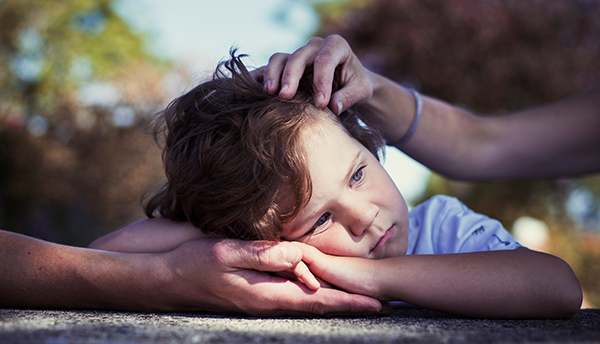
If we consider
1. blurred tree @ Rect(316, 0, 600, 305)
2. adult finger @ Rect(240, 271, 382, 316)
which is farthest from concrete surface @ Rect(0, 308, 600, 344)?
blurred tree @ Rect(316, 0, 600, 305)

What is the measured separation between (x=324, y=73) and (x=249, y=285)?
68 cm

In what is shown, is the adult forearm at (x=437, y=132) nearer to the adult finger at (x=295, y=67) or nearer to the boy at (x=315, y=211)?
the boy at (x=315, y=211)

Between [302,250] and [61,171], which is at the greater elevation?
[302,250]

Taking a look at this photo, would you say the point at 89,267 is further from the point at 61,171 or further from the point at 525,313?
the point at 61,171

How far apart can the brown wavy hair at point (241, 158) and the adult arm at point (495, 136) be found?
53 centimetres

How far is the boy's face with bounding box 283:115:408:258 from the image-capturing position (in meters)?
1.36

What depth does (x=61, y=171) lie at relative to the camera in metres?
6.42

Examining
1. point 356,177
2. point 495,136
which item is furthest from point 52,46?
point 356,177

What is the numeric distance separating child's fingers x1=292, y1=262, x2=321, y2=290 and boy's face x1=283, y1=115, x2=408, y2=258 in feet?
0.51

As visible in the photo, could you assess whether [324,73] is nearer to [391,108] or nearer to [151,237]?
[391,108]

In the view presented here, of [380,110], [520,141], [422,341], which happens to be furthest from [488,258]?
[520,141]

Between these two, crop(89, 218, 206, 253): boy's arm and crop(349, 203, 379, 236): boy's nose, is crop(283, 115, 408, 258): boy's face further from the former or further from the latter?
crop(89, 218, 206, 253): boy's arm

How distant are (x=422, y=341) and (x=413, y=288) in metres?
0.45

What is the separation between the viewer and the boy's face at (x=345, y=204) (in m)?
1.36
